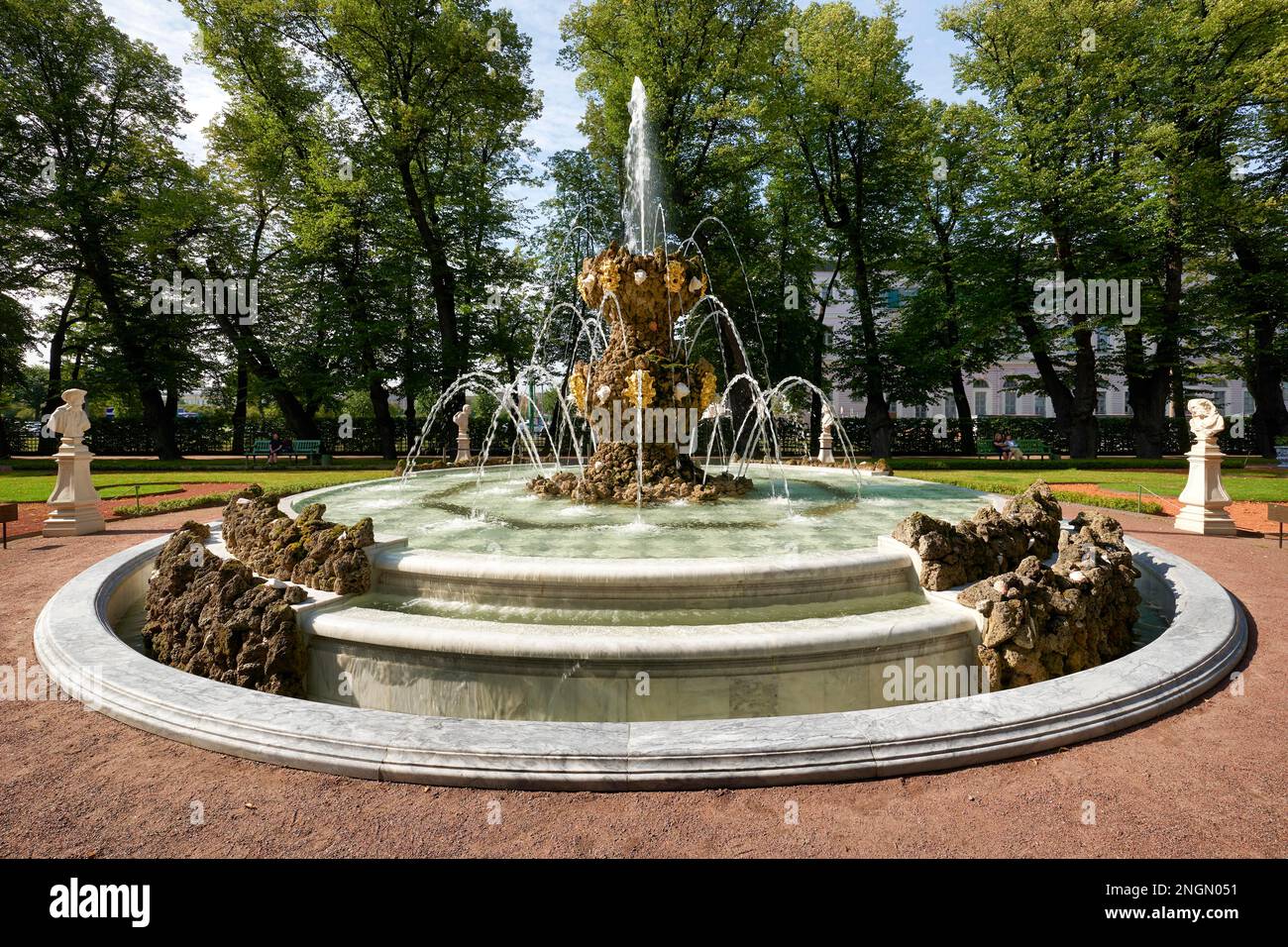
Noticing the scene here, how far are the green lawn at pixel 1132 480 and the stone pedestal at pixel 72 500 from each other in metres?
19.2

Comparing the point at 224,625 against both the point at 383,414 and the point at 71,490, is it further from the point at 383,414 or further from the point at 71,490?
the point at 383,414

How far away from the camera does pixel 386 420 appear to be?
28.9 m

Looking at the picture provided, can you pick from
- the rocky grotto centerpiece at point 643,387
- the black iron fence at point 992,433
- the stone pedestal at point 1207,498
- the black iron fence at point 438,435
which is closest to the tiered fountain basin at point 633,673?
the rocky grotto centerpiece at point 643,387

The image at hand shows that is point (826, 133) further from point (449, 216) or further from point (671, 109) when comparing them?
point (449, 216)

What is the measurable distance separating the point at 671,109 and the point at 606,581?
1023 inches

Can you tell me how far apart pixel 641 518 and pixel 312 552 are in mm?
4802

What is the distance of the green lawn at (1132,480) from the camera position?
14.6 metres

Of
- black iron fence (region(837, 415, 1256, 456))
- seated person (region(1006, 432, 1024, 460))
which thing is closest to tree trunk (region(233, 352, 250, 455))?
black iron fence (region(837, 415, 1256, 456))

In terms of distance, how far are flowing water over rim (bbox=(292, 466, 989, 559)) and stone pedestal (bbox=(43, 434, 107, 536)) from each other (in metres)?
3.73

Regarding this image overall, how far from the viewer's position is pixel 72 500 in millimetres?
10703

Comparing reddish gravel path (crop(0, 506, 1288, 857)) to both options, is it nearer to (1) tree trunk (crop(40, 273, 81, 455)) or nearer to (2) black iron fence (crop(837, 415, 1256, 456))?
(2) black iron fence (crop(837, 415, 1256, 456))

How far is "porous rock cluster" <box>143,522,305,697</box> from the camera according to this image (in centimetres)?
473
